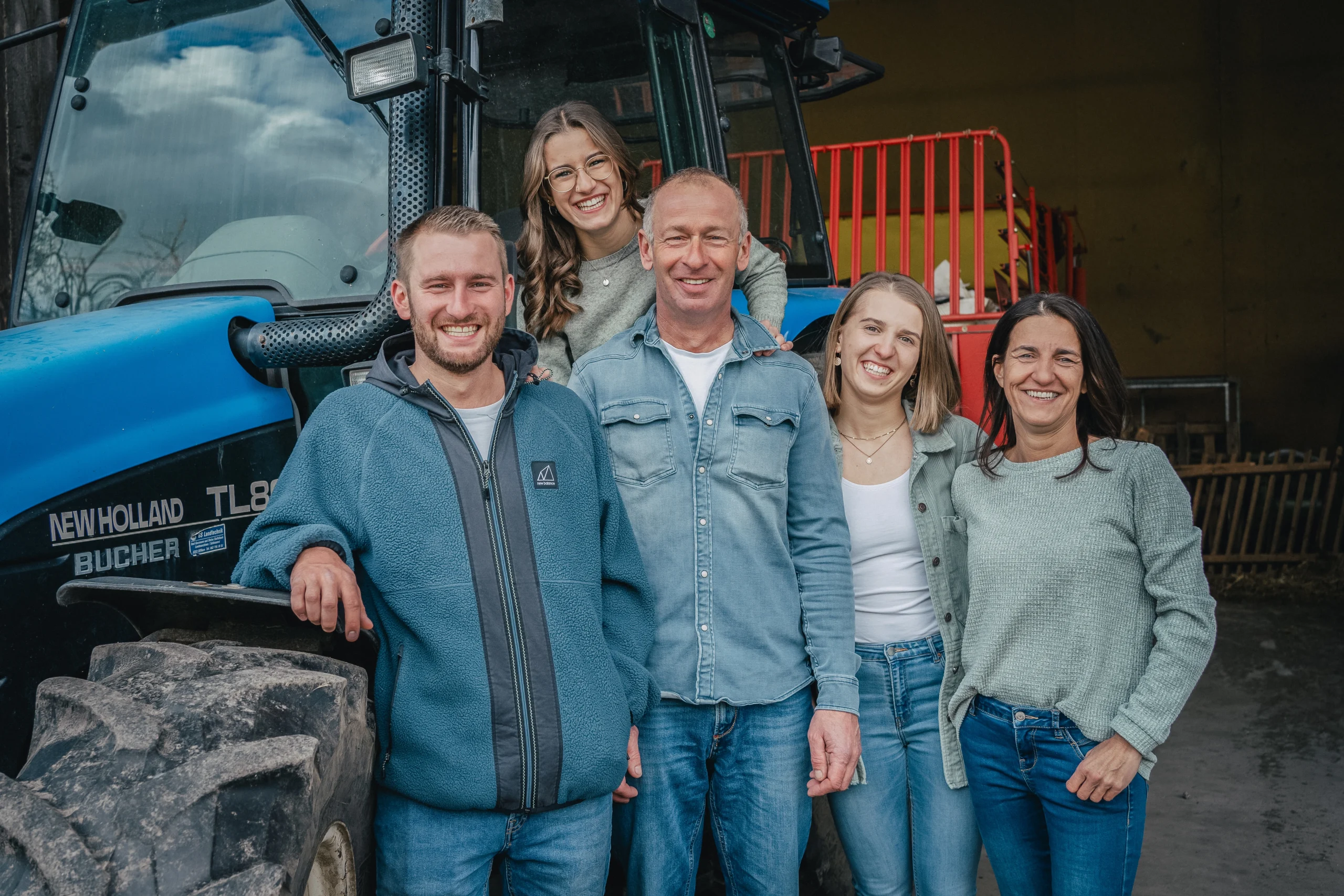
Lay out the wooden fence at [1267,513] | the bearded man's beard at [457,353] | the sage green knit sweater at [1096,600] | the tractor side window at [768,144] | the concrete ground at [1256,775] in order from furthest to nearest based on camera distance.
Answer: the wooden fence at [1267,513] < the concrete ground at [1256,775] < the tractor side window at [768,144] < the sage green knit sweater at [1096,600] < the bearded man's beard at [457,353]

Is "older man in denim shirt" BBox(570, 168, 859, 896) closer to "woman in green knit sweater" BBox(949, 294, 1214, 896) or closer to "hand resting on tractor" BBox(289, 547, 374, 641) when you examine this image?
Result: "woman in green knit sweater" BBox(949, 294, 1214, 896)

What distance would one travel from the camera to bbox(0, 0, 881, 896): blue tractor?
4.92 ft

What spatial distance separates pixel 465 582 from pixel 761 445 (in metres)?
0.69

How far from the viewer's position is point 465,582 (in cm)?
175

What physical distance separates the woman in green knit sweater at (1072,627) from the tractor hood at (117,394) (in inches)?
58.7

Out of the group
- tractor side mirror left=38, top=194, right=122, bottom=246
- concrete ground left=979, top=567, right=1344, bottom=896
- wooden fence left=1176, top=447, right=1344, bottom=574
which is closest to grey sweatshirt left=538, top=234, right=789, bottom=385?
tractor side mirror left=38, top=194, right=122, bottom=246

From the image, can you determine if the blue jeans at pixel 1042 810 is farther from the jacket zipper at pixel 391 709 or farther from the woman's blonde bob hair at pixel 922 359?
the jacket zipper at pixel 391 709

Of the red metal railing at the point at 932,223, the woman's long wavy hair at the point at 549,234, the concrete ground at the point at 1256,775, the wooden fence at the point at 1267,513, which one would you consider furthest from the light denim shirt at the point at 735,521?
the wooden fence at the point at 1267,513

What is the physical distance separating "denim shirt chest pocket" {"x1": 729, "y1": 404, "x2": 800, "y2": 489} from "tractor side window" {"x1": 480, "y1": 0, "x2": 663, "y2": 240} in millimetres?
782

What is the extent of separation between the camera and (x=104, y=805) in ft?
4.75

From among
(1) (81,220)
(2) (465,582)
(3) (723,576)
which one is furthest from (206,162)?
(3) (723,576)

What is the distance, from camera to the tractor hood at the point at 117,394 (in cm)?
192

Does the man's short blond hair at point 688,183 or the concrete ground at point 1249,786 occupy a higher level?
the man's short blond hair at point 688,183

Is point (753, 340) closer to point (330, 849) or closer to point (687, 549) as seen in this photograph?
point (687, 549)
